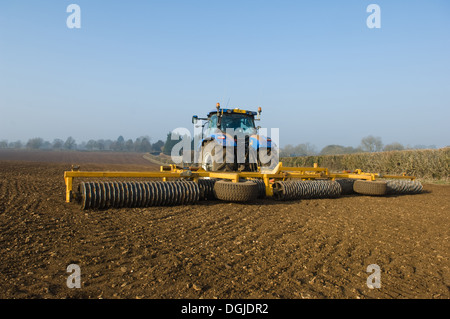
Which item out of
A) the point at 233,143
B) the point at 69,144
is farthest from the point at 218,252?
the point at 69,144

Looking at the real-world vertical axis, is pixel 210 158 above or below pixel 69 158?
above

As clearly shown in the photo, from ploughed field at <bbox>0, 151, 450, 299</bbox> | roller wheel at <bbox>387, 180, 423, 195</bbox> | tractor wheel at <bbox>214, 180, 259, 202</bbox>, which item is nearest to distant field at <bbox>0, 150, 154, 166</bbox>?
tractor wheel at <bbox>214, 180, 259, 202</bbox>

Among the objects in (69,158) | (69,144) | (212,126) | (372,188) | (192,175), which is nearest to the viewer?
(192,175)

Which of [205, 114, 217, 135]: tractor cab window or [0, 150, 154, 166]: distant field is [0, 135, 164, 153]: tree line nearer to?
[0, 150, 154, 166]: distant field

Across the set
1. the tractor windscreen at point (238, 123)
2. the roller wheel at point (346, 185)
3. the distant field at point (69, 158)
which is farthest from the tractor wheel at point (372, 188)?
the distant field at point (69, 158)

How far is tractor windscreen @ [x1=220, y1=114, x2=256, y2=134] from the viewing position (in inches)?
361

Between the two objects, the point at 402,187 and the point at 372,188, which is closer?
the point at 372,188

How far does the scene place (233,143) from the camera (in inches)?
324

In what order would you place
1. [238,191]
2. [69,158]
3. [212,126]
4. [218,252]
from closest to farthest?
[218,252], [238,191], [212,126], [69,158]

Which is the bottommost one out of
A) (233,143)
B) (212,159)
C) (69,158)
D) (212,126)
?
(69,158)

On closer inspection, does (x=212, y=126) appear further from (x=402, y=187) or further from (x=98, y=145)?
(x=98, y=145)

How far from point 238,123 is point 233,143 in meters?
1.35

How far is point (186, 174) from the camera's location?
675cm
